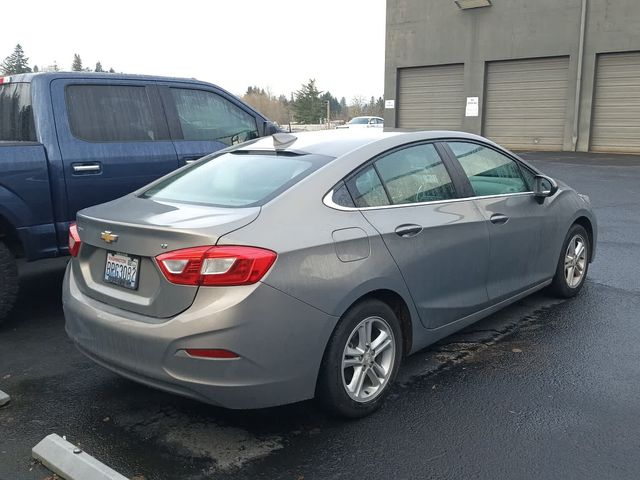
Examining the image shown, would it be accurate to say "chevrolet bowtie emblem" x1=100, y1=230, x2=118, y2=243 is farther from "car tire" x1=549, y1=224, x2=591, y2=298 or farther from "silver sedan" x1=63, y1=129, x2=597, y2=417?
"car tire" x1=549, y1=224, x2=591, y2=298

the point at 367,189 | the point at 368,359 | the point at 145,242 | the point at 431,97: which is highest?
the point at 431,97

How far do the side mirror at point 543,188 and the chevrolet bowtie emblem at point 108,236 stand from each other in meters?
3.24

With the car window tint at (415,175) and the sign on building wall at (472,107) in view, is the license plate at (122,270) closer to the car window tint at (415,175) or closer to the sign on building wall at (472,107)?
the car window tint at (415,175)

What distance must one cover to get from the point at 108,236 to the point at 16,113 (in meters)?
2.70

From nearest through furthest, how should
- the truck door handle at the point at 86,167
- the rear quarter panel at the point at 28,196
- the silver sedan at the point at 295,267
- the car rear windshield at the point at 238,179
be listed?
the silver sedan at the point at 295,267
the car rear windshield at the point at 238,179
the rear quarter panel at the point at 28,196
the truck door handle at the point at 86,167

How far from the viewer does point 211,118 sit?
625 cm

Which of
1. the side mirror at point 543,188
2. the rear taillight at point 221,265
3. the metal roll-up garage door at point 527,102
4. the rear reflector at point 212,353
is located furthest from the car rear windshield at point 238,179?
the metal roll-up garage door at point 527,102

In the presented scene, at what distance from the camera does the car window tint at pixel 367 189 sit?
11.7ft

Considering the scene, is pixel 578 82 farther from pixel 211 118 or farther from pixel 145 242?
pixel 145 242

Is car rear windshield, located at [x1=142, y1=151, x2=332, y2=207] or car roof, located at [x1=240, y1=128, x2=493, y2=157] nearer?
car rear windshield, located at [x1=142, y1=151, x2=332, y2=207]

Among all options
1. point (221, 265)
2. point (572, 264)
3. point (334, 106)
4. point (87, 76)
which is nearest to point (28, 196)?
point (87, 76)

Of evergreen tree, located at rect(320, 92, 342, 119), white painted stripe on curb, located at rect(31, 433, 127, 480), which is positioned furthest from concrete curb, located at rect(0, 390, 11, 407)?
evergreen tree, located at rect(320, 92, 342, 119)

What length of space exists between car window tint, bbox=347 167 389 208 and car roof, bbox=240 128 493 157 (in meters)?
0.19

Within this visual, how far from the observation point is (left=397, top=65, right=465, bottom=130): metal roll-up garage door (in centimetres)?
2669
